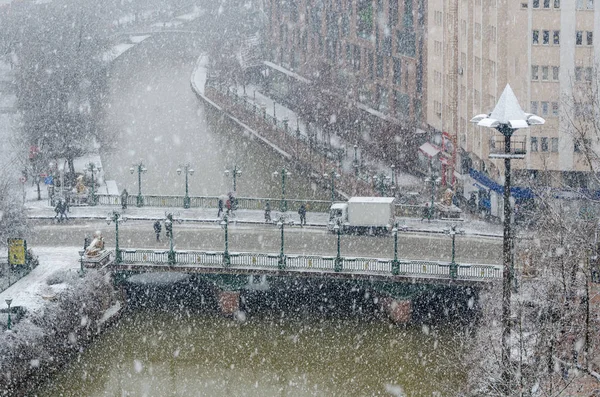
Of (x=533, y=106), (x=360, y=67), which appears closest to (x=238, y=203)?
(x=533, y=106)

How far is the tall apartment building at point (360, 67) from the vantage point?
8494 cm

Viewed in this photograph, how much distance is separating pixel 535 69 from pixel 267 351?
76.4ft

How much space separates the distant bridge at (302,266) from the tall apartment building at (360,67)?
29476 mm

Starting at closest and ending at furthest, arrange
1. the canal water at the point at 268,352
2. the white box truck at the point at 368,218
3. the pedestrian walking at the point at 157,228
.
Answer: the canal water at the point at 268,352 → the pedestrian walking at the point at 157,228 → the white box truck at the point at 368,218

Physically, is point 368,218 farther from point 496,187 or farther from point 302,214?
point 496,187

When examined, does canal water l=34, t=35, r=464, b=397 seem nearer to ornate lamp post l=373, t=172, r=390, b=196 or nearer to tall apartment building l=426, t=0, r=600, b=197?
tall apartment building l=426, t=0, r=600, b=197

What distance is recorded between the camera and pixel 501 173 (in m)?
67.4

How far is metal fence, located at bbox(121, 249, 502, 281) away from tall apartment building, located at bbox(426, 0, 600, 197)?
33.3 feet

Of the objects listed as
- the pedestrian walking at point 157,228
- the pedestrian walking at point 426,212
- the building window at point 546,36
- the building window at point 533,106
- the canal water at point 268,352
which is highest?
the building window at point 546,36

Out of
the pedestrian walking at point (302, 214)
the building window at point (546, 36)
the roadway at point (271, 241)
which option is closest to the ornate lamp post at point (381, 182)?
the pedestrian walking at point (302, 214)

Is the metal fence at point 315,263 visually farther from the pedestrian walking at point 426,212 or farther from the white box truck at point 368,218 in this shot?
the pedestrian walking at point 426,212

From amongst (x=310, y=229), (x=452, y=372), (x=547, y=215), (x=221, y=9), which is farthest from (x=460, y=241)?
(x=221, y=9)

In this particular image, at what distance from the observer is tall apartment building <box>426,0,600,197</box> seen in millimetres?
63875

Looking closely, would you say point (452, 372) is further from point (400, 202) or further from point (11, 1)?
point (11, 1)
